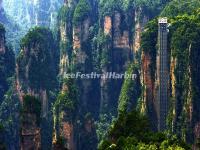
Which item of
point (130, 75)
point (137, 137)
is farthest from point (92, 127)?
point (137, 137)

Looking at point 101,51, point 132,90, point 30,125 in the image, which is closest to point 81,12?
point 101,51

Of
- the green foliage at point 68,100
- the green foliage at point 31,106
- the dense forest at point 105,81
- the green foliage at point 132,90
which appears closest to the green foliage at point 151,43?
the dense forest at point 105,81

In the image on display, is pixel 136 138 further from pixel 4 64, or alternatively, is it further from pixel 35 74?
pixel 4 64

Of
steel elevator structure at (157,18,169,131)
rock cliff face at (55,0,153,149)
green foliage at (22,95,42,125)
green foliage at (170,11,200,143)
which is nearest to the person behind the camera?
green foliage at (22,95,42,125)

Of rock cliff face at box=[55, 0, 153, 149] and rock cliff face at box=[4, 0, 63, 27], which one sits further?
rock cliff face at box=[4, 0, 63, 27]

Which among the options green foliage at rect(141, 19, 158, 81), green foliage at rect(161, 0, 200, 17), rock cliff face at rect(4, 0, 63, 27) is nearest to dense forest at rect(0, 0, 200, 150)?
green foliage at rect(161, 0, 200, 17)

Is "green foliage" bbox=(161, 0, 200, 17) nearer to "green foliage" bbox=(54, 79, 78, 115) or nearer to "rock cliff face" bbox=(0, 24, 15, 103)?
"green foliage" bbox=(54, 79, 78, 115)

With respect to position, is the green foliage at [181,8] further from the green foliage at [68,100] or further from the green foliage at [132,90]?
the green foliage at [68,100]
